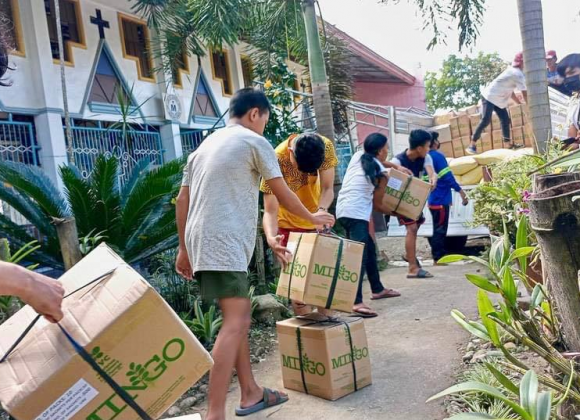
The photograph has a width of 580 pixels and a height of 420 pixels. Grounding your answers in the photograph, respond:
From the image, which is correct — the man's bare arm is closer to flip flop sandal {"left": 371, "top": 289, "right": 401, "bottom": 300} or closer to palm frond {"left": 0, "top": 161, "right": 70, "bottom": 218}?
flip flop sandal {"left": 371, "top": 289, "right": 401, "bottom": 300}

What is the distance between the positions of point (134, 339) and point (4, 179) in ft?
11.0

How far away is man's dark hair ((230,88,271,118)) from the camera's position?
116 inches

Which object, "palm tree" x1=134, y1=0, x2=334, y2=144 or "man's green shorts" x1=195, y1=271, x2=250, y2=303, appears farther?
"palm tree" x1=134, y1=0, x2=334, y2=144

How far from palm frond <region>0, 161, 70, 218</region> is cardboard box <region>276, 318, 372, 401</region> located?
7.54 feet

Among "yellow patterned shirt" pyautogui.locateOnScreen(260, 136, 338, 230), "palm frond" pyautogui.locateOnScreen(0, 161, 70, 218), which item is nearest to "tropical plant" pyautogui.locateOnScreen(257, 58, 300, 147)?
"palm frond" pyautogui.locateOnScreen(0, 161, 70, 218)

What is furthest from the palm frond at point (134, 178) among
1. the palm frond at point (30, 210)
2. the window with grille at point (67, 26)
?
the window with grille at point (67, 26)

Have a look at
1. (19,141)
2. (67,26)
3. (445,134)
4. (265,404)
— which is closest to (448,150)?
(445,134)

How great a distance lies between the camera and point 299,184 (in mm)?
3736

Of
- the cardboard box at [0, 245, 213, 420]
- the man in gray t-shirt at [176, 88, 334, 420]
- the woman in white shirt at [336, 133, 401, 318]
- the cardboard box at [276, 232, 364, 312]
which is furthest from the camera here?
the woman in white shirt at [336, 133, 401, 318]

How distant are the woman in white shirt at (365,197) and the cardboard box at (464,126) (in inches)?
235

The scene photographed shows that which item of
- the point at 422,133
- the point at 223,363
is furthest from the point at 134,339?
the point at 422,133

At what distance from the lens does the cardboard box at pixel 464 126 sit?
10.6 meters

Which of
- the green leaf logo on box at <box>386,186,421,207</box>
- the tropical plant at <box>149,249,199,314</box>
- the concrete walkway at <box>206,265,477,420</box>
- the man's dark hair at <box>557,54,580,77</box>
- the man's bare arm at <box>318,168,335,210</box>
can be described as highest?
the man's dark hair at <box>557,54,580,77</box>

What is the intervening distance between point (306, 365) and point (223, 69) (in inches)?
446
